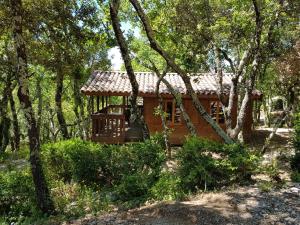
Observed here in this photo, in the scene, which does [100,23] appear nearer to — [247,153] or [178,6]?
[178,6]

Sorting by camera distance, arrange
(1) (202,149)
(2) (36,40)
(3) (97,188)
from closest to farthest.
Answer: (1) (202,149), (3) (97,188), (2) (36,40)

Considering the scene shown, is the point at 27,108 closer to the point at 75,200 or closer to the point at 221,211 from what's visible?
the point at 75,200

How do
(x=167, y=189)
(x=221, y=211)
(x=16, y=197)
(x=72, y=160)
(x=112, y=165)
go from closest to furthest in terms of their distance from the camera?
1. (x=221, y=211)
2. (x=16, y=197)
3. (x=167, y=189)
4. (x=112, y=165)
5. (x=72, y=160)

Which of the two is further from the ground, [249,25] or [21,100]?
[249,25]

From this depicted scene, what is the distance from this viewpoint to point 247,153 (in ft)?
26.6

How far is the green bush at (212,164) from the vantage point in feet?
25.4

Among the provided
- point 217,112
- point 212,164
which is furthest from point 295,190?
point 217,112

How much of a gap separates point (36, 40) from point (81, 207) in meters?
6.32

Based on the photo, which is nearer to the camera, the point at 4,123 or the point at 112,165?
the point at 112,165

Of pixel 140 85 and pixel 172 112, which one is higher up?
pixel 140 85

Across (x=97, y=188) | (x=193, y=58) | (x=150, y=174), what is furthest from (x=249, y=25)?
(x=97, y=188)

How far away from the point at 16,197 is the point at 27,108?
225cm

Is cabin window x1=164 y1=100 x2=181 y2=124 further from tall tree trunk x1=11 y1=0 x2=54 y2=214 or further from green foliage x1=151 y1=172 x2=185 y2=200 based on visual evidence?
tall tree trunk x1=11 y1=0 x2=54 y2=214

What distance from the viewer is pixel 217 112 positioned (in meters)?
17.5
